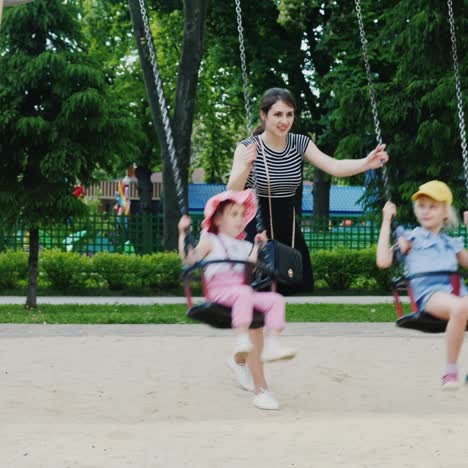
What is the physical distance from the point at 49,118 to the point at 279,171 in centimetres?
1028

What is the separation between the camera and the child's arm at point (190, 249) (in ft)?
23.0

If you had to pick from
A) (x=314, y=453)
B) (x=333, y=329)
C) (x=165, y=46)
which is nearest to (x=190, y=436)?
(x=314, y=453)

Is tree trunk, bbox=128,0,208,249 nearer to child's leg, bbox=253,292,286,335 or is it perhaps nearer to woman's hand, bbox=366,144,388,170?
woman's hand, bbox=366,144,388,170

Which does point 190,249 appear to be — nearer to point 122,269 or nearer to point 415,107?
point 415,107

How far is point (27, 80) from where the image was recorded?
55.9ft

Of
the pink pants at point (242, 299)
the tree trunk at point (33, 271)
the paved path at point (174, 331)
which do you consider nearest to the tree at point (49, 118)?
the tree trunk at point (33, 271)

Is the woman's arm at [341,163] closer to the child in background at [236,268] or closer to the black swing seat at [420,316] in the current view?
the child in background at [236,268]

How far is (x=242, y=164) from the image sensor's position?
7.34 m

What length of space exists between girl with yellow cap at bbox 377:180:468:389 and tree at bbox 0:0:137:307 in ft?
33.4

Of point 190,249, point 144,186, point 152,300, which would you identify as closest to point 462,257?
point 190,249

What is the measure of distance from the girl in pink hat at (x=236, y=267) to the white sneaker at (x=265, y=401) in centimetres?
84

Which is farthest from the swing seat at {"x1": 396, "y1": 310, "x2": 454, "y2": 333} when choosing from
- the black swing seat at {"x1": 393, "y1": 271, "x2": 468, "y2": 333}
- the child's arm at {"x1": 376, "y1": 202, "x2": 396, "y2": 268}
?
the child's arm at {"x1": 376, "y1": 202, "x2": 396, "y2": 268}

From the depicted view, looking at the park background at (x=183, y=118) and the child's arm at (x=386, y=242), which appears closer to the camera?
the child's arm at (x=386, y=242)

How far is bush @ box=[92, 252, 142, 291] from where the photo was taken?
2136 centimetres
